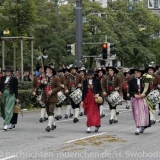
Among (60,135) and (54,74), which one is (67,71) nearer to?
(54,74)

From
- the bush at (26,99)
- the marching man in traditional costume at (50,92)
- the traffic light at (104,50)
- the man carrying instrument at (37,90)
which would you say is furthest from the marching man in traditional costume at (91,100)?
the traffic light at (104,50)

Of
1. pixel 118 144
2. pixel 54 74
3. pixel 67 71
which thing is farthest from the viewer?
pixel 67 71

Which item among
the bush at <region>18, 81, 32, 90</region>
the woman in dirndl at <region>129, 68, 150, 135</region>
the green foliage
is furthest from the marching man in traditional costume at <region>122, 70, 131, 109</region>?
the woman in dirndl at <region>129, 68, 150, 135</region>

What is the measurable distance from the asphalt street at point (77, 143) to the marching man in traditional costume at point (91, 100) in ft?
1.22

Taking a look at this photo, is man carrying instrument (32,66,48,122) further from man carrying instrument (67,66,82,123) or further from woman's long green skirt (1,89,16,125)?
woman's long green skirt (1,89,16,125)

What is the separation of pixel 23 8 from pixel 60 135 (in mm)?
14416

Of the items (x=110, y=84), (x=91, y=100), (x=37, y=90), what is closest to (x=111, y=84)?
(x=110, y=84)

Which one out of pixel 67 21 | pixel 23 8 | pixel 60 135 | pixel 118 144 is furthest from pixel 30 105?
pixel 67 21

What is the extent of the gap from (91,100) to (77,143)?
273 cm

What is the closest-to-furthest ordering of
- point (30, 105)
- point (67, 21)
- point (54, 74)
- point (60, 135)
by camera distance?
1. point (60, 135)
2. point (54, 74)
3. point (30, 105)
4. point (67, 21)

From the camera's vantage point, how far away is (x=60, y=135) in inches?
582

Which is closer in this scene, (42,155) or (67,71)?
(42,155)

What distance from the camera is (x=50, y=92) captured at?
15508 mm

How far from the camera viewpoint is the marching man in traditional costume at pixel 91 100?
50.4 feet
